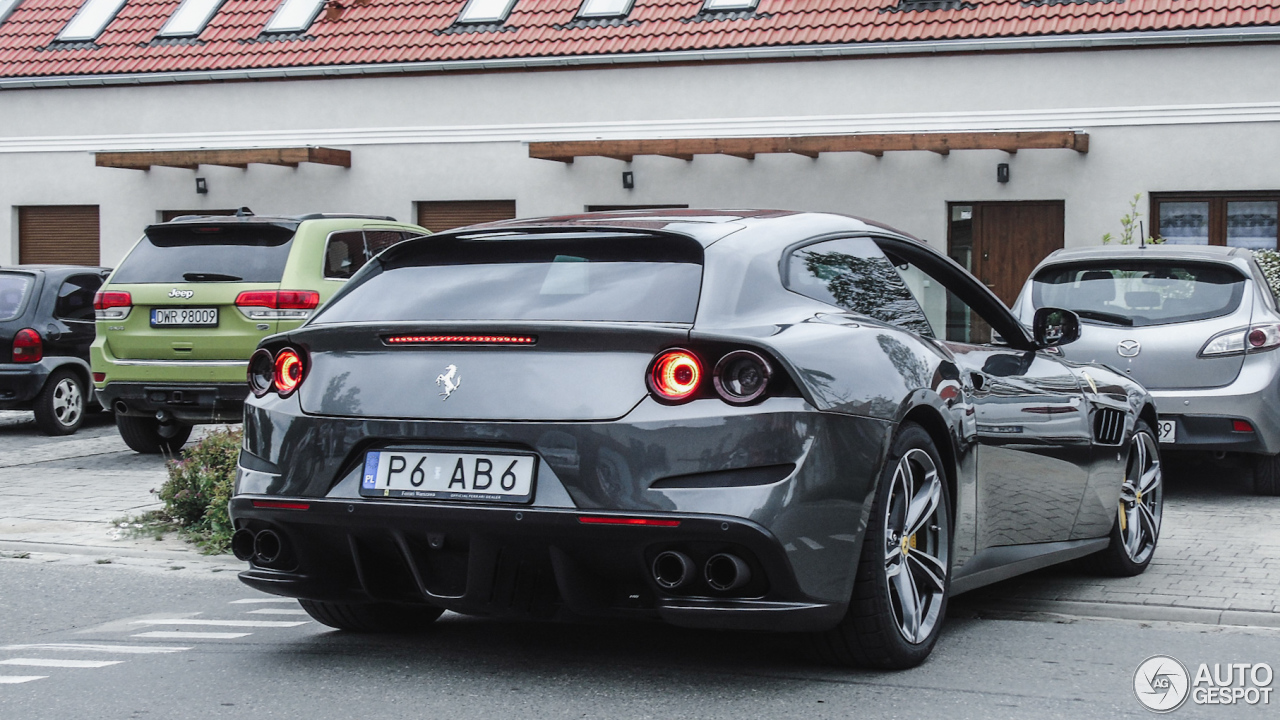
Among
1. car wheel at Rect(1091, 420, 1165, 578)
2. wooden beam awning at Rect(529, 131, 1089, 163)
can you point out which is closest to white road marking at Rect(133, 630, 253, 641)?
car wheel at Rect(1091, 420, 1165, 578)

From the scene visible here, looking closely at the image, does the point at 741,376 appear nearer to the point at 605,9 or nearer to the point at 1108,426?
the point at 1108,426

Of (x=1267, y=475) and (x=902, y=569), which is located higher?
(x=902, y=569)

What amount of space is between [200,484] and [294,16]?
16457 millimetres

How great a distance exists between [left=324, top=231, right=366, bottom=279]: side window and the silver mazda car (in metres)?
4.91

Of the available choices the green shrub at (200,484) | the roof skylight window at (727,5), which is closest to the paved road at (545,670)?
the green shrub at (200,484)

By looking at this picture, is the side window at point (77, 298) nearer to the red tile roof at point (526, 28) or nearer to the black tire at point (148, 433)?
the black tire at point (148, 433)

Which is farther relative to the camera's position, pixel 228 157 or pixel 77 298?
pixel 228 157

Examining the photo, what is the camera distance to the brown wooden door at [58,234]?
2430 cm

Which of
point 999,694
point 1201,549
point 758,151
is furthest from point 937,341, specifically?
point 758,151

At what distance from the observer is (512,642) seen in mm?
5371

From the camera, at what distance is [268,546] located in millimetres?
4781

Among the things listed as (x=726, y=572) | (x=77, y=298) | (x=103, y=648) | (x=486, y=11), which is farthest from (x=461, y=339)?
(x=486, y=11)

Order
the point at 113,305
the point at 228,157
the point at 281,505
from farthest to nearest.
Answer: the point at 228,157
the point at 113,305
the point at 281,505

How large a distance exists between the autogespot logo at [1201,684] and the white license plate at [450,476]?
1.88 m
